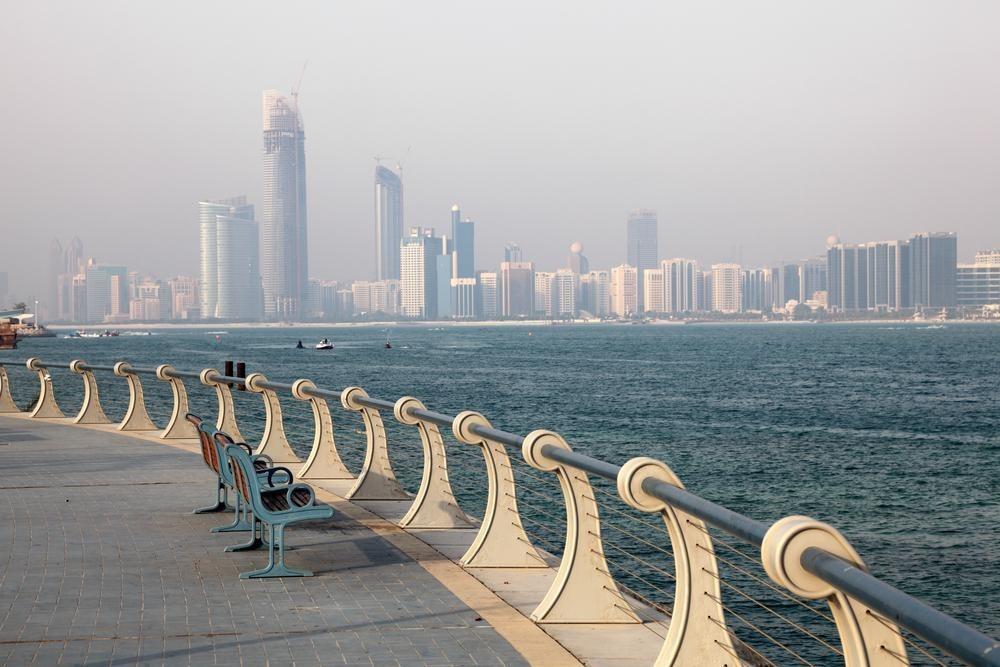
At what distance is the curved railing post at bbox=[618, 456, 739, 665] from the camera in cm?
539

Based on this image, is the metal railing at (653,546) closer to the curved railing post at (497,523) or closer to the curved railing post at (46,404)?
the curved railing post at (497,523)

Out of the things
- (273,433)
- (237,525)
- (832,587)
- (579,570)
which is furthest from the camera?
(273,433)

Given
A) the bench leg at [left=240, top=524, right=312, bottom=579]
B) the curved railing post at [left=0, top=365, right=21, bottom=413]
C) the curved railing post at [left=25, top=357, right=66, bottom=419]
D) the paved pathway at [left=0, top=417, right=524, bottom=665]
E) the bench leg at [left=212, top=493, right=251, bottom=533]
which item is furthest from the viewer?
the curved railing post at [left=0, top=365, right=21, bottom=413]

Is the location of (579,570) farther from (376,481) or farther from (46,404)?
(46,404)

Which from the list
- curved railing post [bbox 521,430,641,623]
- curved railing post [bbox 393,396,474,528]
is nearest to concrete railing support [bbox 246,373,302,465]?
curved railing post [bbox 393,396,474,528]

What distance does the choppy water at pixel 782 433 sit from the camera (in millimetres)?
22203

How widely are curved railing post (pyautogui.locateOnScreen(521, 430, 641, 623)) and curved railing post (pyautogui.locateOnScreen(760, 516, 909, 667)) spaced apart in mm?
3360

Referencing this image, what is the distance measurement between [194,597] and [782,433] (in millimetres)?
41197

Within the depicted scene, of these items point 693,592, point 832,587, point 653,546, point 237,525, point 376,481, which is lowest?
point 237,525

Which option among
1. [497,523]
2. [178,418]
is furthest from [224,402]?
[497,523]

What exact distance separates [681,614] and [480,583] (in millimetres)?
2892

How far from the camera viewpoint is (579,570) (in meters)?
7.05

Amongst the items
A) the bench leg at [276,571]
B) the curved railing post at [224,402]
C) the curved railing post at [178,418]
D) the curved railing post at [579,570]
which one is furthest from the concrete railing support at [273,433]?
the curved railing post at [579,570]

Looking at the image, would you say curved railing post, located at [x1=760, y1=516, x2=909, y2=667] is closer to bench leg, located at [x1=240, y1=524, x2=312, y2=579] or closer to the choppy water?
the choppy water
